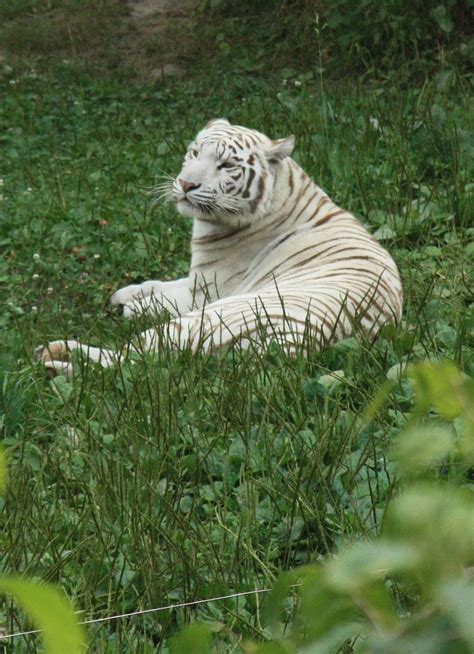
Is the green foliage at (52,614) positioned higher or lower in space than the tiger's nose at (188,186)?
higher

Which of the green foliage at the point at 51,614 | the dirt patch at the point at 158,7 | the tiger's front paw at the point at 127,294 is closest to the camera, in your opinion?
the green foliage at the point at 51,614

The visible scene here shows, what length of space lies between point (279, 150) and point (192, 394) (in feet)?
6.79

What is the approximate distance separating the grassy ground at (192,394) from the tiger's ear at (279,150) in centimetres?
80

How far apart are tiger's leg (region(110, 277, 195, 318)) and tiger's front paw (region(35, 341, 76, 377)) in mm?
839

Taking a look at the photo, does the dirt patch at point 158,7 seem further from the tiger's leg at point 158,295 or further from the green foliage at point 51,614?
the green foliage at point 51,614

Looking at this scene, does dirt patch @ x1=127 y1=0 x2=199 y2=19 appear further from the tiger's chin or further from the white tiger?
the tiger's chin

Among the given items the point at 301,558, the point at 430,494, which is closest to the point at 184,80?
the point at 301,558

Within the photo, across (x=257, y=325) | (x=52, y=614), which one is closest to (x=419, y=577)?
(x=52, y=614)

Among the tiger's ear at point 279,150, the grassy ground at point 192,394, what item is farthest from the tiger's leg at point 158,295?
the tiger's ear at point 279,150

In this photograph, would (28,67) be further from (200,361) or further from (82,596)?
(82,596)

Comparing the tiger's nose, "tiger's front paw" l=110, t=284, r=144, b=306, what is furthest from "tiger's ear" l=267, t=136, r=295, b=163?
"tiger's front paw" l=110, t=284, r=144, b=306

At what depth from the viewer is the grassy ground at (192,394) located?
7.66 feet

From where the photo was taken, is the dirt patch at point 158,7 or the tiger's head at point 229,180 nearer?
the tiger's head at point 229,180

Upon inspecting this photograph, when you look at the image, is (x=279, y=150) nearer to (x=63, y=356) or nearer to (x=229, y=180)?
(x=229, y=180)
